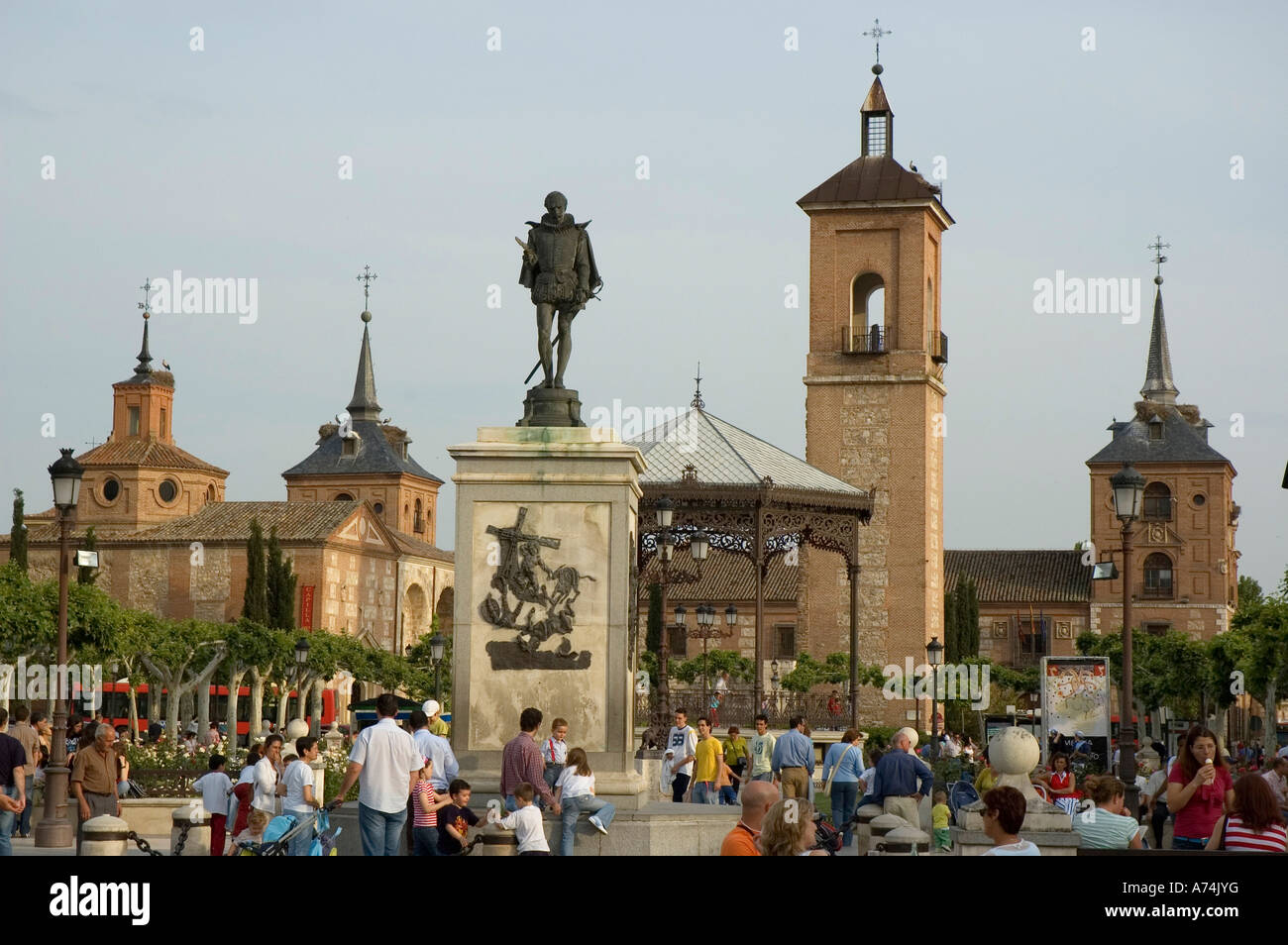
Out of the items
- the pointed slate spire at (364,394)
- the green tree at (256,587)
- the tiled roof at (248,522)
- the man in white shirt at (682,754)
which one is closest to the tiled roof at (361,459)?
the pointed slate spire at (364,394)

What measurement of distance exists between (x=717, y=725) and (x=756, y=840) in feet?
88.1

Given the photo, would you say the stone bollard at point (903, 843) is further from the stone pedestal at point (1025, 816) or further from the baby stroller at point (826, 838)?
the stone pedestal at point (1025, 816)

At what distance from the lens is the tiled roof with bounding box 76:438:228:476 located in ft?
339

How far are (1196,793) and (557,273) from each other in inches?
243

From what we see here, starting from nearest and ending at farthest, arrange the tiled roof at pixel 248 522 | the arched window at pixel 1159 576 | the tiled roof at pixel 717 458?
1. the tiled roof at pixel 717 458
2. the arched window at pixel 1159 576
3. the tiled roof at pixel 248 522

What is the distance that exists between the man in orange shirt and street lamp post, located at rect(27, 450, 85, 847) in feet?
37.0

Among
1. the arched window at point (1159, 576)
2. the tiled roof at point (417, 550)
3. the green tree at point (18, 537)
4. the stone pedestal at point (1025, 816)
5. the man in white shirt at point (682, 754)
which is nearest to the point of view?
the stone pedestal at point (1025, 816)

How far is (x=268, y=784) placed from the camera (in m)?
14.4

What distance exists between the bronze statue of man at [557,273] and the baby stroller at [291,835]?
12.5 feet

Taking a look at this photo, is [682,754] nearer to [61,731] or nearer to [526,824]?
[61,731]

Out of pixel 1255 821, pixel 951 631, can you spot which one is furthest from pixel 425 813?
pixel 951 631

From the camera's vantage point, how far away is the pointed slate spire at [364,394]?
12875 cm
